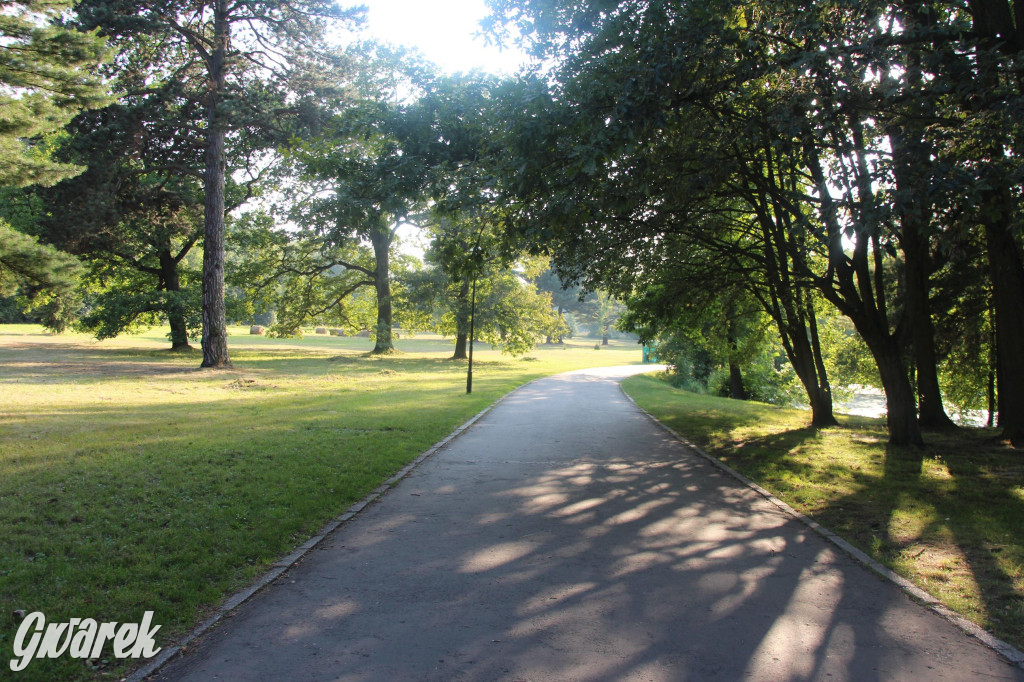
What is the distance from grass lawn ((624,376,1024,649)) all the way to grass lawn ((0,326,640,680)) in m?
5.28

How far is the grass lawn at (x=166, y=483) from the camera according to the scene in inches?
167

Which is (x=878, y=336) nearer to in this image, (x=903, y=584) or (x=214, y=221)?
(x=903, y=584)

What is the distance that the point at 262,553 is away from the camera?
5.21 metres

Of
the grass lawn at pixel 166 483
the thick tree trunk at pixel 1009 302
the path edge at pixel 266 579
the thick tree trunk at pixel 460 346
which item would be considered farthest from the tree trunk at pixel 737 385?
the path edge at pixel 266 579

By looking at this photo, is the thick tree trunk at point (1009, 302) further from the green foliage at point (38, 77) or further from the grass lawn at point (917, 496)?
the green foliage at point (38, 77)

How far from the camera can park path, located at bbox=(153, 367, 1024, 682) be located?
3.48 meters

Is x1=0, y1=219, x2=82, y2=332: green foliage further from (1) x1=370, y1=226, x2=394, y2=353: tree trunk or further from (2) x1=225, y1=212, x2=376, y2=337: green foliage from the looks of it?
(1) x1=370, y1=226, x2=394, y2=353: tree trunk

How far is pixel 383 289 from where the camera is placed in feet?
123

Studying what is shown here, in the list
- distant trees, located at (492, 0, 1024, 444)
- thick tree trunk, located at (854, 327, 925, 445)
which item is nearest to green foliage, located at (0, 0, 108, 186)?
distant trees, located at (492, 0, 1024, 444)

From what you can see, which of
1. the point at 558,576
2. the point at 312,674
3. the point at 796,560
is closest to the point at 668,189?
the point at 796,560

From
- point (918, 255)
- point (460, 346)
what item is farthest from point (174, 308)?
point (918, 255)

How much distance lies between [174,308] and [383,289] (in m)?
11.6

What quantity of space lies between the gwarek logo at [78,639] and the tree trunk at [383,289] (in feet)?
111

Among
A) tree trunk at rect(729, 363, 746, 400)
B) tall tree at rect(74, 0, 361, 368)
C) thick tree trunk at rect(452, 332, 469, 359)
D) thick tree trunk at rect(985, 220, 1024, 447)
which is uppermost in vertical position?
tall tree at rect(74, 0, 361, 368)
